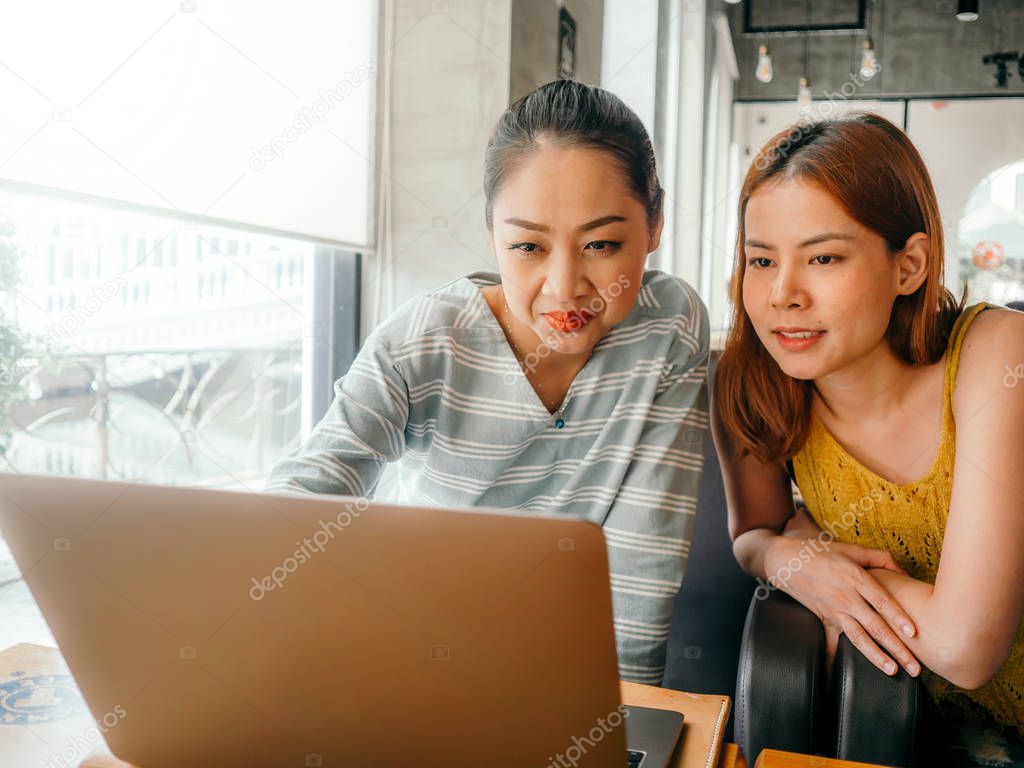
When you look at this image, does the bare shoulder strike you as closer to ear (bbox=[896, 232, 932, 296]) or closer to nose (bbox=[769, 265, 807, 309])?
ear (bbox=[896, 232, 932, 296])

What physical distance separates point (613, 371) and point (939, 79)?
6.65 m

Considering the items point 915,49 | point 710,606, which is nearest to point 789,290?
point 710,606

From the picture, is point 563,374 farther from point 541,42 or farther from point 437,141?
point 541,42

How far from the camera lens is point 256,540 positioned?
489mm

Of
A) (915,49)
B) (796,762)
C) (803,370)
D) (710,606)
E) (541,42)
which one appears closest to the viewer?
(796,762)

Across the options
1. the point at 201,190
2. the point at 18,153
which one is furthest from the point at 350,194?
the point at 18,153

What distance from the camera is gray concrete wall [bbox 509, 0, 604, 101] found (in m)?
1.96

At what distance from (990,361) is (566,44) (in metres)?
1.63

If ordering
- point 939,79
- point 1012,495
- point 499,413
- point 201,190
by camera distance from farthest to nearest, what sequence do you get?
point 939,79 → point 201,190 → point 499,413 → point 1012,495

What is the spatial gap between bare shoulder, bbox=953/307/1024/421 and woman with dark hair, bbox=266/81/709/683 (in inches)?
12.1

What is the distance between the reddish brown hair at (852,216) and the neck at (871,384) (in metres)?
0.02

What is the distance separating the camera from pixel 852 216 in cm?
101

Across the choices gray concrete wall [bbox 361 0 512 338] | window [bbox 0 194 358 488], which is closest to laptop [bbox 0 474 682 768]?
window [bbox 0 194 358 488]

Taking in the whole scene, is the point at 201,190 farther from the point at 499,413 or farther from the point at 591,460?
the point at 591,460
